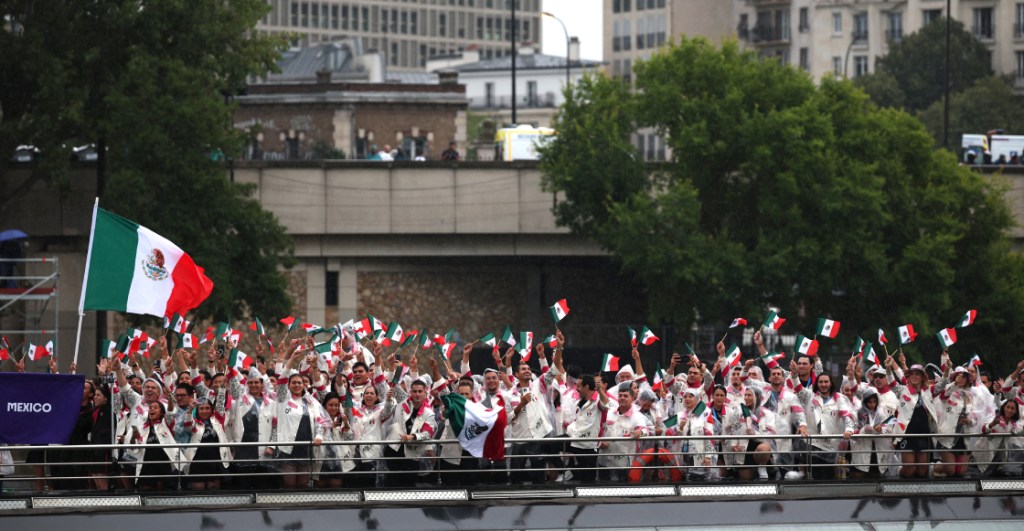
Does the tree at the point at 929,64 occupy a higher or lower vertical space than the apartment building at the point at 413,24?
lower

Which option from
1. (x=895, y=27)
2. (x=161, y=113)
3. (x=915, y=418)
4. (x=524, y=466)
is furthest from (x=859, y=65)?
(x=524, y=466)

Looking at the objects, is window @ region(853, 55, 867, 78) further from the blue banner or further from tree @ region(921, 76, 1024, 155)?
the blue banner

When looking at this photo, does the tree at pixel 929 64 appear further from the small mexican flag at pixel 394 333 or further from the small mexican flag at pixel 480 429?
the small mexican flag at pixel 480 429

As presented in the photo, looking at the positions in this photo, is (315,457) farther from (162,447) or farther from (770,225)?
(770,225)

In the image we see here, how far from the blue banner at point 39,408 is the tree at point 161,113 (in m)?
22.9

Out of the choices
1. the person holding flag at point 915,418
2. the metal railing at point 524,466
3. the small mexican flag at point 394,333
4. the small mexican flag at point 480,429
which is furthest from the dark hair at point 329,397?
the person holding flag at point 915,418

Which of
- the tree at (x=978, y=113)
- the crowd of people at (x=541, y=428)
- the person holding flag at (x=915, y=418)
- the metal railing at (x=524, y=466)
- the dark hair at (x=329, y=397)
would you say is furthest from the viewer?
the tree at (x=978, y=113)

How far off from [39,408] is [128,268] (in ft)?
10.3

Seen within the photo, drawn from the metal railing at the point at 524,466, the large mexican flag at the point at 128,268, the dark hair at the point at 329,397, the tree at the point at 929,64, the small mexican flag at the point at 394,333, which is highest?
the tree at the point at 929,64

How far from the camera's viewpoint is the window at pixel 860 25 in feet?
395

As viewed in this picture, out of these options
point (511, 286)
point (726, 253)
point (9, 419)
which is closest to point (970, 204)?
point (726, 253)

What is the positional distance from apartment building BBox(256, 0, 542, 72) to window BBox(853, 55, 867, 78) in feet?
Result: 158

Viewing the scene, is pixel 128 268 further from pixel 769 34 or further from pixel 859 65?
pixel 769 34

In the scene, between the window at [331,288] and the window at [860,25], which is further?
the window at [860,25]
